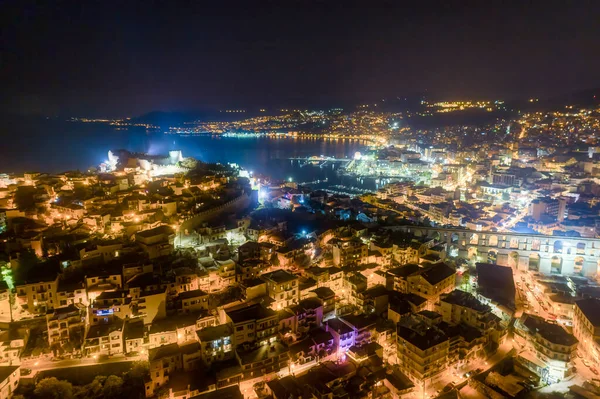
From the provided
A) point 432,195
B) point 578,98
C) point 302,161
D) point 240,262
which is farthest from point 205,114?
point 240,262

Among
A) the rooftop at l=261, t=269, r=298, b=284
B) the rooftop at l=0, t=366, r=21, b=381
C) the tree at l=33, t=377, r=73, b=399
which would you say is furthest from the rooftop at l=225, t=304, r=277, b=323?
the rooftop at l=0, t=366, r=21, b=381

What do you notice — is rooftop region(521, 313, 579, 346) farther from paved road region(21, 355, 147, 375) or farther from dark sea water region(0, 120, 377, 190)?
dark sea water region(0, 120, 377, 190)

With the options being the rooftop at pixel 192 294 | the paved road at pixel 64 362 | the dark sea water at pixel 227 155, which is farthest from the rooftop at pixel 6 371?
the dark sea water at pixel 227 155

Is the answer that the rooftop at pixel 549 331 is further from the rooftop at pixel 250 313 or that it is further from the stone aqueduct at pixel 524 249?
the rooftop at pixel 250 313

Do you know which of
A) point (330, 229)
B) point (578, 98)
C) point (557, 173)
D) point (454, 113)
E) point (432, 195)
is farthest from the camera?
point (454, 113)

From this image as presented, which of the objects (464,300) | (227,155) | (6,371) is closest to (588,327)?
(464,300)

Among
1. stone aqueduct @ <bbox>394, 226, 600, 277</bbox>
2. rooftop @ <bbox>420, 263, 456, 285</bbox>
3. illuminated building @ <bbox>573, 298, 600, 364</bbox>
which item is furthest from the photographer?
stone aqueduct @ <bbox>394, 226, 600, 277</bbox>

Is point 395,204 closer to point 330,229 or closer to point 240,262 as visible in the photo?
point 330,229
